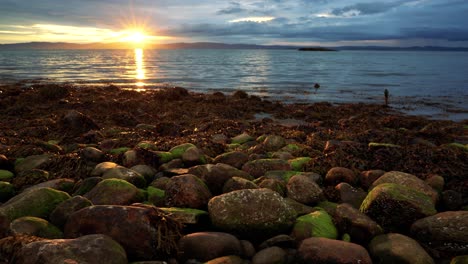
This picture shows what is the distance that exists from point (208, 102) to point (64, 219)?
1546 centimetres

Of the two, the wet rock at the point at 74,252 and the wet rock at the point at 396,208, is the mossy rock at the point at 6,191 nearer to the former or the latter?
the wet rock at the point at 74,252

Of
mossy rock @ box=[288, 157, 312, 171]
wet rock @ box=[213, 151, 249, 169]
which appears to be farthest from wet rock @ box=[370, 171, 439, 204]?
wet rock @ box=[213, 151, 249, 169]

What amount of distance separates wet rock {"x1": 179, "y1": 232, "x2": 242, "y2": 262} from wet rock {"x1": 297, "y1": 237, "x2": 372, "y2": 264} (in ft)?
2.43

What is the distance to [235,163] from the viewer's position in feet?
22.8

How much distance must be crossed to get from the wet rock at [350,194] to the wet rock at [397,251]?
4.14ft

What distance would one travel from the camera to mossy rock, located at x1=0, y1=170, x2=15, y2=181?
627 centimetres

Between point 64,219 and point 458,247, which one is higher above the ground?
point 64,219

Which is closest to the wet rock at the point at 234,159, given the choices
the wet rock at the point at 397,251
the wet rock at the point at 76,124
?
the wet rock at the point at 397,251

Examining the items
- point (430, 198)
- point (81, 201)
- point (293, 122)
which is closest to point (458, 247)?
point (430, 198)

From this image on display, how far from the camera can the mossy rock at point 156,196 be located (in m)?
5.17

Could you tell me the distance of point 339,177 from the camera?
6.16 meters

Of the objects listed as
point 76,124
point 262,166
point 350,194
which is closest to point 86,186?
point 262,166

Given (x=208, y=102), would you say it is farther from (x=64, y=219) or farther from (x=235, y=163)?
(x=64, y=219)

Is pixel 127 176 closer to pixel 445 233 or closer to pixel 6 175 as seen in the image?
pixel 6 175
